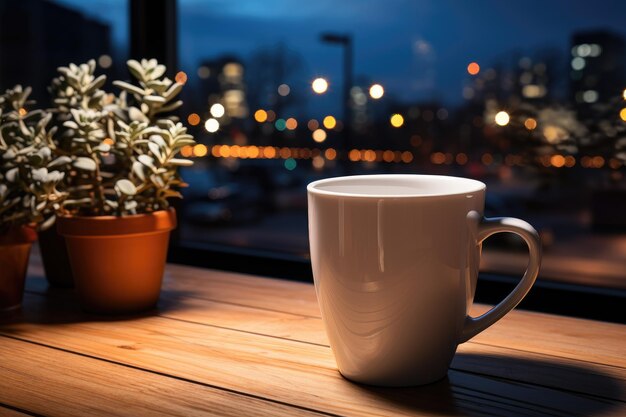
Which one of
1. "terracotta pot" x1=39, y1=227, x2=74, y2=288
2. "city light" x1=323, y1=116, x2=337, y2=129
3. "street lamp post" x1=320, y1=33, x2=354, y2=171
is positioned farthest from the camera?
"street lamp post" x1=320, y1=33, x2=354, y2=171

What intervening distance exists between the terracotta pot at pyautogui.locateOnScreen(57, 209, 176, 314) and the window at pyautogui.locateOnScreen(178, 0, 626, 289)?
25cm

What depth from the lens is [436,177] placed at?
0.73 metres

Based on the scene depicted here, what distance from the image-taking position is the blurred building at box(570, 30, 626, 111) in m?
A: 1.43

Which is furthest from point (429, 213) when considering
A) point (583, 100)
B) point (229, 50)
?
point (229, 50)

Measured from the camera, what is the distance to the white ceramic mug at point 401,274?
607 mm

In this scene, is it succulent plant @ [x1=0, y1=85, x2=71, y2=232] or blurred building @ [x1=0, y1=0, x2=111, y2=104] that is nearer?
succulent plant @ [x1=0, y1=85, x2=71, y2=232]

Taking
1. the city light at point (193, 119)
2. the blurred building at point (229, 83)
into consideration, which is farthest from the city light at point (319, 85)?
the blurred building at point (229, 83)

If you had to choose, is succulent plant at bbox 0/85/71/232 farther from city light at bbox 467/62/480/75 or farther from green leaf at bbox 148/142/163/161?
city light at bbox 467/62/480/75


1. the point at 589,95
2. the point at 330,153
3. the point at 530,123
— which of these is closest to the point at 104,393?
the point at 530,123

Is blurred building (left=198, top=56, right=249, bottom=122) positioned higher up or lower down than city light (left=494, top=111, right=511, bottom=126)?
higher up

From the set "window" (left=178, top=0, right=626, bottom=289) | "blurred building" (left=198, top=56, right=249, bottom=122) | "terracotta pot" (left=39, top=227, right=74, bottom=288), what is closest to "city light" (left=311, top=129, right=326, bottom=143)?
"window" (left=178, top=0, right=626, bottom=289)

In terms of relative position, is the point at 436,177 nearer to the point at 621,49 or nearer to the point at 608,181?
the point at 608,181

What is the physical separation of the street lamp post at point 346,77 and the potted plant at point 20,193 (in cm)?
132

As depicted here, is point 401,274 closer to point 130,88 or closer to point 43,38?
point 130,88
